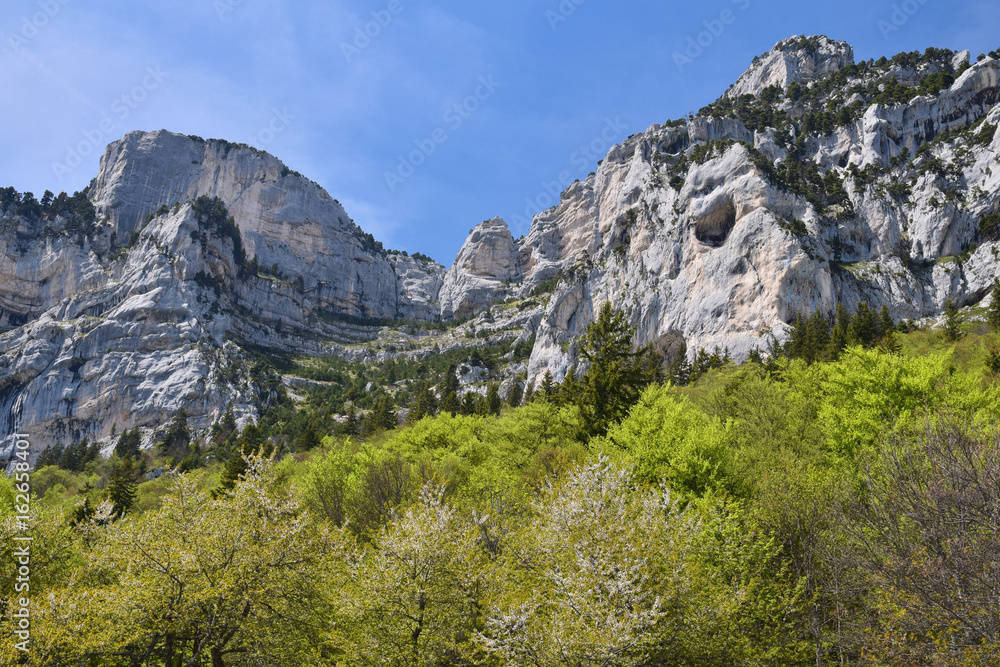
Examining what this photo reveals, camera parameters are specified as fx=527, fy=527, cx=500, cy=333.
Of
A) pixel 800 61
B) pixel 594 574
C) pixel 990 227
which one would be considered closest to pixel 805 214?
pixel 990 227

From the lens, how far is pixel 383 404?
3184 inches

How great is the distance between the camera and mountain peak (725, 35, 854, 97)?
15600cm

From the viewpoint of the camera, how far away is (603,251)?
13125 centimetres

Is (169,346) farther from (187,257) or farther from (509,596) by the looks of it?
(509,596)

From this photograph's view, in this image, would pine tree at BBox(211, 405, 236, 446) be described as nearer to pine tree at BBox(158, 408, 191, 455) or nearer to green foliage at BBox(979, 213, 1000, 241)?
pine tree at BBox(158, 408, 191, 455)

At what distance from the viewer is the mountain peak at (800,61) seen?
512 feet

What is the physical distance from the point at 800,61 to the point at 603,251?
94.5 m

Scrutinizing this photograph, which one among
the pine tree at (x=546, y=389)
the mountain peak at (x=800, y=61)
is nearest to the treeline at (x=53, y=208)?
the pine tree at (x=546, y=389)

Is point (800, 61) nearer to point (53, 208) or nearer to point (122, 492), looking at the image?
point (122, 492)

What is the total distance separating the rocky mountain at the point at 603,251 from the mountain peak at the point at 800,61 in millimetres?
542

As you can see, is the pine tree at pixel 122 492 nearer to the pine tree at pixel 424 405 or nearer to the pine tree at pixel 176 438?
the pine tree at pixel 424 405

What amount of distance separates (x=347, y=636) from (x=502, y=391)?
322ft

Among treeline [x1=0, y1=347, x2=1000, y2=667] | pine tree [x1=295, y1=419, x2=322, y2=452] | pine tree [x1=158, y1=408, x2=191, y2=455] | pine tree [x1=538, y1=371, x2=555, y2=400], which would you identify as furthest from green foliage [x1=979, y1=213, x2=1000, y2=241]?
pine tree [x1=158, y1=408, x2=191, y2=455]

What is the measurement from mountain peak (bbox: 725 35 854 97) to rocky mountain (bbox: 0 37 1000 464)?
542 millimetres
